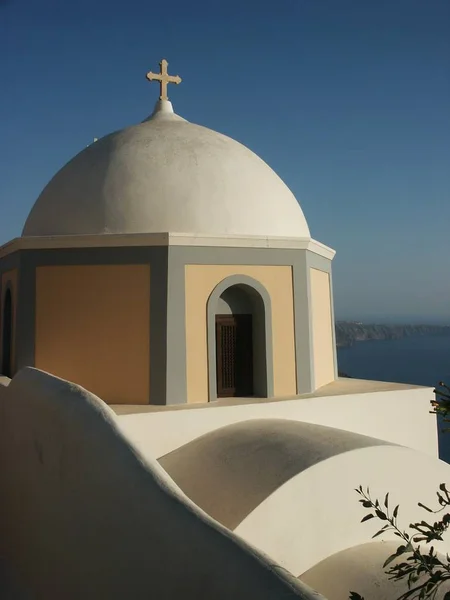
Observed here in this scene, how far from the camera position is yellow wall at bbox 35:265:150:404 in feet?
23.2

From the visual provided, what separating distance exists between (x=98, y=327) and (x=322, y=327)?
3.18m

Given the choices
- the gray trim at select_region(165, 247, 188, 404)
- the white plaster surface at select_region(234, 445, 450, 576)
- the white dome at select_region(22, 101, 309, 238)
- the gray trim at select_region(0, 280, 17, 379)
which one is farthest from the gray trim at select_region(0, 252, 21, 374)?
the white plaster surface at select_region(234, 445, 450, 576)

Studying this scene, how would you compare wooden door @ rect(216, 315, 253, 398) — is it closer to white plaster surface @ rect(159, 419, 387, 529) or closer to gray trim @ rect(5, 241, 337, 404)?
gray trim @ rect(5, 241, 337, 404)

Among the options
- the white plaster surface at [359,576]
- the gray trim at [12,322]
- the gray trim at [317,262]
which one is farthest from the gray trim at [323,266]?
the gray trim at [12,322]

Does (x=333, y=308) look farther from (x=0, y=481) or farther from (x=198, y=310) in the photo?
(x=0, y=481)

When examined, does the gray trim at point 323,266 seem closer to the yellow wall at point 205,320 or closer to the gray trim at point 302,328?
the gray trim at point 302,328

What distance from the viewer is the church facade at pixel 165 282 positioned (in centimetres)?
707

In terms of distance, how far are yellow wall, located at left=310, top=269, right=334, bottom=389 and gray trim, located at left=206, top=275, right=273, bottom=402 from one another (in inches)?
33.6

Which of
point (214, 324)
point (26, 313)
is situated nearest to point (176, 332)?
point (214, 324)

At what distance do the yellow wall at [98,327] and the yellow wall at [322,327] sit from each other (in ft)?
7.92

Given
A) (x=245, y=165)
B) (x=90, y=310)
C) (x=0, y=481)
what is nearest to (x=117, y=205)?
(x=90, y=310)

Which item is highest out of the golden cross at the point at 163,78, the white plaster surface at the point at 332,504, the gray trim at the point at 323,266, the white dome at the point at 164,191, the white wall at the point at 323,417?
the golden cross at the point at 163,78

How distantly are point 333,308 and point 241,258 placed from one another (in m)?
2.35

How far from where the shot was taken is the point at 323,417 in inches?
288
